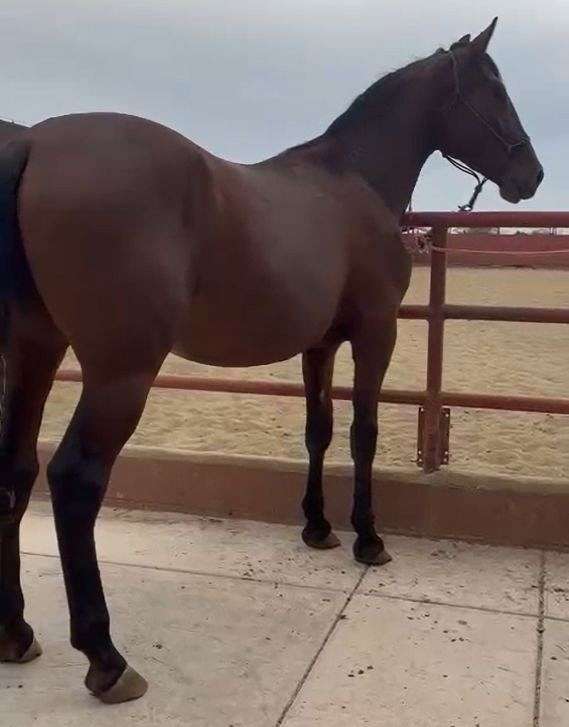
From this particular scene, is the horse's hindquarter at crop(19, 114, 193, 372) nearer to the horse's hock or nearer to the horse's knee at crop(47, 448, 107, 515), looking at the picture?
the horse's knee at crop(47, 448, 107, 515)

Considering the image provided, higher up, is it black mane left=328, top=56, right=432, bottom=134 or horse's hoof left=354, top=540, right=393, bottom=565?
black mane left=328, top=56, right=432, bottom=134

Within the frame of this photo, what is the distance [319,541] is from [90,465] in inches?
61.4

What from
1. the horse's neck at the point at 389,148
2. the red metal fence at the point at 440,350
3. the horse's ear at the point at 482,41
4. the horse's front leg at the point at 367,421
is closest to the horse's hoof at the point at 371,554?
the horse's front leg at the point at 367,421

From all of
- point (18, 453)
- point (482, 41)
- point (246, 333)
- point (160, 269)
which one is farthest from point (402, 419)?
point (160, 269)

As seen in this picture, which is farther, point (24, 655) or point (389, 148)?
point (389, 148)

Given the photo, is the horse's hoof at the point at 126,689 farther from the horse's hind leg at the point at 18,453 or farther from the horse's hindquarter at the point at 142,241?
the horse's hindquarter at the point at 142,241

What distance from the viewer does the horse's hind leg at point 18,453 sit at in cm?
225

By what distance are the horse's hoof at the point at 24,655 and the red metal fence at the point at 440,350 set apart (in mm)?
1501

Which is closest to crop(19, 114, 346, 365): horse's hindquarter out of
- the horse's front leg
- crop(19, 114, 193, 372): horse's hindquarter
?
crop(19, 114, 193, 372): horse's hindquarter

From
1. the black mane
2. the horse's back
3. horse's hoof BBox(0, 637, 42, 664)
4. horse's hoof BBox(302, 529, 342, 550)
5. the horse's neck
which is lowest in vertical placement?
horse's hoof BBox(302, 529, 342, 550)

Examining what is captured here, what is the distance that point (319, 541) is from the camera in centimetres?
331

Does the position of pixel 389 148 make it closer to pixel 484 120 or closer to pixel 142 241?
pixel 484 120

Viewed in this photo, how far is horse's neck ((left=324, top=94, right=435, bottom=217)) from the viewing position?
3.22 m

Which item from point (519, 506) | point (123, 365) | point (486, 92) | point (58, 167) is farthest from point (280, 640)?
point (486, 92)
